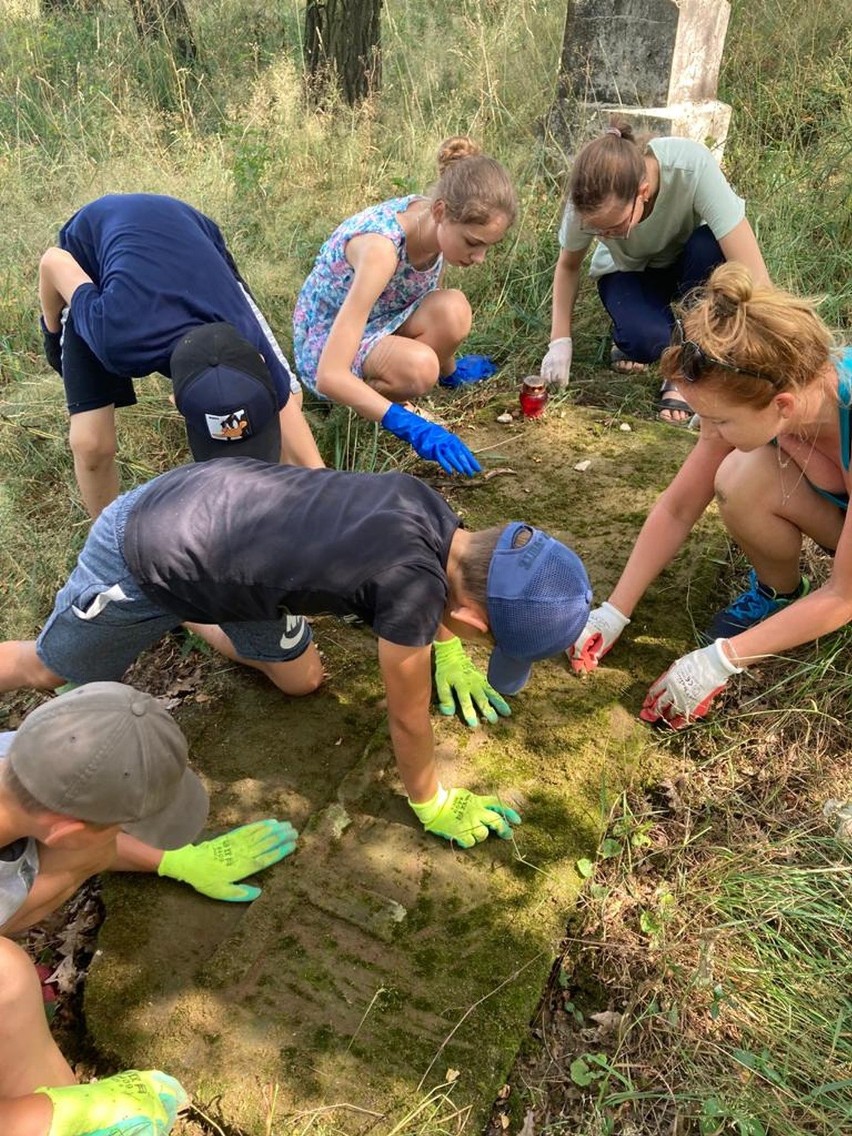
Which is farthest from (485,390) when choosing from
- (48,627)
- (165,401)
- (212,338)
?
(48,627)

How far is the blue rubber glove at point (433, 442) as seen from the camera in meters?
2.78

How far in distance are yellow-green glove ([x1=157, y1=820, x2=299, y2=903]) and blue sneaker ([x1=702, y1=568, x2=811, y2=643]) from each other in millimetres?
1251

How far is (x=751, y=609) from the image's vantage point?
7.66 ft

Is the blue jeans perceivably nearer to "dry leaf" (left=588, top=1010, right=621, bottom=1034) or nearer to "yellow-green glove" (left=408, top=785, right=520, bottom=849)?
"yellow-green glove" (left=408, top=785, right=520, bottom=849)

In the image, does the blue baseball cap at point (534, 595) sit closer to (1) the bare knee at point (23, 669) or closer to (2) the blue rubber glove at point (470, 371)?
(1) the bare knee at point (23, 669)

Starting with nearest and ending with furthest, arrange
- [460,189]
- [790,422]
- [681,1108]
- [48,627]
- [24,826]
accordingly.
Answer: [24,826] → [681,1108] → [790,422] → [48,627] → [460,189]

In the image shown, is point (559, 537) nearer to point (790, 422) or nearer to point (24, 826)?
point (790, 422)

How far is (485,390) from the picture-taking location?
3.52 meters

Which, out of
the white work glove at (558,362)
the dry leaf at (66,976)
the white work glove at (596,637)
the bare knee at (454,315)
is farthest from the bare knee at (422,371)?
the dry leaf at (66,976)

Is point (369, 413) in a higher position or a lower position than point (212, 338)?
lower

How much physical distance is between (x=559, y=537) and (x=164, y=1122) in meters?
1.84

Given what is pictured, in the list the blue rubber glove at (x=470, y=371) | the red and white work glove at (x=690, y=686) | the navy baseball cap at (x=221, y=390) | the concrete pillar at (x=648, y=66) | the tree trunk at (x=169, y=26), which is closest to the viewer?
the red and white work glove at (x=690, y=686)

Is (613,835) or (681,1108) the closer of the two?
(681,1108)

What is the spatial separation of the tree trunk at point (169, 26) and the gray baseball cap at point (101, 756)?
5.46 meters
